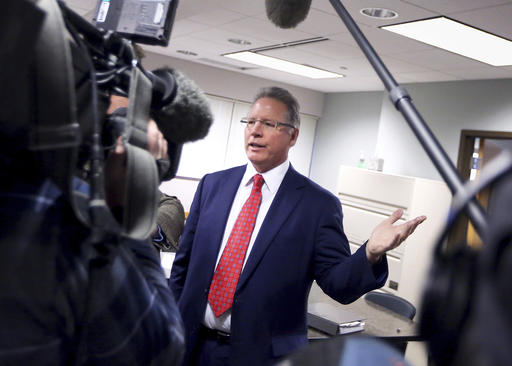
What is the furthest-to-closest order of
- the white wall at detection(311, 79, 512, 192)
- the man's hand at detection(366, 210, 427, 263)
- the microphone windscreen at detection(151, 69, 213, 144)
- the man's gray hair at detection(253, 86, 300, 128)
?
1. the white wall at detection(311, 79, 512, 192)
2. the man's gray hair at detection(253, 86, 300, 128)
3. the man's hand at detection(366, 210, 427, 263)
4. the microphone windscreen at detection(151, 69, 213, 144)

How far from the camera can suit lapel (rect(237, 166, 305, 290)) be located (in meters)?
1.84

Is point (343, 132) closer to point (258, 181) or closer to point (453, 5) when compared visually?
point (453, 5)

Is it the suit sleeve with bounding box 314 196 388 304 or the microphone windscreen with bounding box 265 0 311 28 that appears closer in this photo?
the microphone windscreen with bounding box 265 0 311 28

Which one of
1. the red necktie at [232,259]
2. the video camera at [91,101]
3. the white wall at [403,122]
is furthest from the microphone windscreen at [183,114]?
the white wall at [403,122]

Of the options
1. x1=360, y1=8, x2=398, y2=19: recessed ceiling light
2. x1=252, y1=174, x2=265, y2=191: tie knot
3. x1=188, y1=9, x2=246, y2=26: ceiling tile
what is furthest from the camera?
x1=188, y1=9, x2=246, y2=26: ceiling tile

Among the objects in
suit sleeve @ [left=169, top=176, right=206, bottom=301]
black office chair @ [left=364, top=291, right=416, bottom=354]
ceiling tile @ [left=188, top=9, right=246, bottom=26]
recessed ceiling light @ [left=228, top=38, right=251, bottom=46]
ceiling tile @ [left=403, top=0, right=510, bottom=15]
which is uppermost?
recessed ceiling light @ [left=228, top=38, right=251, bottom=46]

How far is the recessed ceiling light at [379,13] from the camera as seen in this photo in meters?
3.62

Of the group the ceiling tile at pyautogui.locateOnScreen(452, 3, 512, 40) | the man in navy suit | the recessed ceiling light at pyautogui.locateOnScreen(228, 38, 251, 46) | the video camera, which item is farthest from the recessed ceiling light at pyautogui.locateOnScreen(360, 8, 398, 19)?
the video camera

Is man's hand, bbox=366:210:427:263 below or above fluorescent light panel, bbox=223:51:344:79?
below

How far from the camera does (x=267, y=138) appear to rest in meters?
2.14

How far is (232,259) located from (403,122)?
5297 mm

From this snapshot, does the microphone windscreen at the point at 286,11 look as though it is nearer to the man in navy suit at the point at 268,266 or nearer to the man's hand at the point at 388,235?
the man's hand at the point at 388,235

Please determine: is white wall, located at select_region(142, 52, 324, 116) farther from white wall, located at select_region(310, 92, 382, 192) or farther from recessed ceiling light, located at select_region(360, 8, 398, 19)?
recessed ceiling light, located at select_region(360, 8, 398, 19)

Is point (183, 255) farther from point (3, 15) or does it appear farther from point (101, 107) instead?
point (3, 15)
